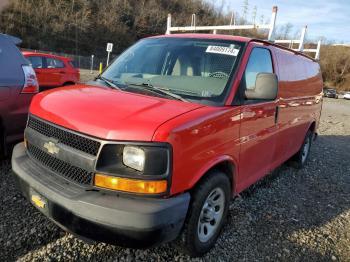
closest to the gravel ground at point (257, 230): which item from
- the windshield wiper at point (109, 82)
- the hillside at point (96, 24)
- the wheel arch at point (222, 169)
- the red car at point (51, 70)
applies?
the wheel arch at point (222, 169)

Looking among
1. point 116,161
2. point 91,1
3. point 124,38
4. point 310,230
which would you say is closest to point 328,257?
point 310,230

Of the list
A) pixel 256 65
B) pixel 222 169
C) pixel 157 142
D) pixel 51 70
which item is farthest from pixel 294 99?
pixel 51 70

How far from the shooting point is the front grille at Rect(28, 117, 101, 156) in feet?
8.77

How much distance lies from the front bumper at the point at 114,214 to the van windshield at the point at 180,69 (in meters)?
1.09

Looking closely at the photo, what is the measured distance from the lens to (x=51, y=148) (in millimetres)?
2979

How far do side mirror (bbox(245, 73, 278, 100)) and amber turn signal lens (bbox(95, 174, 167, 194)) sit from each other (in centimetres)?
142

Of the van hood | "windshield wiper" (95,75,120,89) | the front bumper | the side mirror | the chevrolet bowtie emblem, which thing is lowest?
the front bumper

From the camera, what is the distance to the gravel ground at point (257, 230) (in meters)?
3.20

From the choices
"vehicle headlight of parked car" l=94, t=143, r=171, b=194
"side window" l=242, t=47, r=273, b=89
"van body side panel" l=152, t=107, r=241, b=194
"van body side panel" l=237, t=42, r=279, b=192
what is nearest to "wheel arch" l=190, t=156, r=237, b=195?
"van body side panel" l=152, t=107, r=241, b=194

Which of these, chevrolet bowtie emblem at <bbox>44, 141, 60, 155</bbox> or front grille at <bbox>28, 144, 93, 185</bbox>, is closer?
front grille at <bbox>28, 144, 93, 185</bbox>

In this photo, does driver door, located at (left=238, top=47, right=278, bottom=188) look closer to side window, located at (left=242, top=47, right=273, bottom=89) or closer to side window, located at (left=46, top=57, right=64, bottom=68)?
side window, located at (left=242, top=47, right=273, bottom=89)

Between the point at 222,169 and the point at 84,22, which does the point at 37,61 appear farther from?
the point at 84,22

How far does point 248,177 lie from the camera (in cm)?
399

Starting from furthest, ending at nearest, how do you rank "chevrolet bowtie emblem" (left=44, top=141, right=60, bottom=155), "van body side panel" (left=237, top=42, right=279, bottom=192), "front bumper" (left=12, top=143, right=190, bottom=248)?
"van body side panel" (left=237, top=42, right=279, bottom=192)
"chevrolet bowtie emblem" (left=44, top=141, right=60, bottom=155)
"front bumper" (left=12, top=143, right=190, bottom=248)
